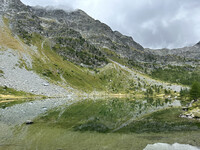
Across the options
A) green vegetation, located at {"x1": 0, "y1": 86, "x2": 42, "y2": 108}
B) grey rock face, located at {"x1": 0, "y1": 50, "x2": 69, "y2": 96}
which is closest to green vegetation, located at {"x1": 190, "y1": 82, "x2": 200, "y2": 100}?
grey rock face, located at {"x1": 0, "y1": 50, "x2": 69, "y2": 96}

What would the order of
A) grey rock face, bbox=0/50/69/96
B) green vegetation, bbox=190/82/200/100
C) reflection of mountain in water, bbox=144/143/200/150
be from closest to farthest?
reflection of mountain in water, bbox=144/143/200/150, green vegetation, bbox=190/82/200/100, grey rock face, bbox=0/50/69/96

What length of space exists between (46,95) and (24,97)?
61.8 feet

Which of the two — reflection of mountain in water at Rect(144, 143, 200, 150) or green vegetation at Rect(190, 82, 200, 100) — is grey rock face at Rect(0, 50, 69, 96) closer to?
green vegetation at Rect(190, 82, 200, 100)

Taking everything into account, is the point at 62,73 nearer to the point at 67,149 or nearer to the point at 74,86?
the point at 74,86

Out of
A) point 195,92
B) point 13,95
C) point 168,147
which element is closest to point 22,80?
point 13,95

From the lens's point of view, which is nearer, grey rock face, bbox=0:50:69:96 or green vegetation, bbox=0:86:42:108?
green vegetation, bbox=0:86:42:108

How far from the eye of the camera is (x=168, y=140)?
2508 centimetres

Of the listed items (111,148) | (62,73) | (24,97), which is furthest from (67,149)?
(62,73)

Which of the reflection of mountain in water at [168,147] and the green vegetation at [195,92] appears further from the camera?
the green vegetation at [195,92]

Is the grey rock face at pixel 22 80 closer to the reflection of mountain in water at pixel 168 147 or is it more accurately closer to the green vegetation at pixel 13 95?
the green vegetation at pixel 13 95

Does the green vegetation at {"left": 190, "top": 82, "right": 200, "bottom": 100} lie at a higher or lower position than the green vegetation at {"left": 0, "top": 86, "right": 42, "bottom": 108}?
higher

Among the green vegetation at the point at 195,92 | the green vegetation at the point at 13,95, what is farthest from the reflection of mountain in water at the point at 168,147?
the green vegetation at the point at 13,95

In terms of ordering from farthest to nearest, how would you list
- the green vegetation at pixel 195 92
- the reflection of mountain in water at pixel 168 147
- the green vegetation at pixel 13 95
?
1. the green vegetation at pixel 195 92
2. the green vegetation at pixel 13 95
3. the reflection of mountain in water at pixel 168 147

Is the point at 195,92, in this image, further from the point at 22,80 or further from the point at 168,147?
the point at 22,80
